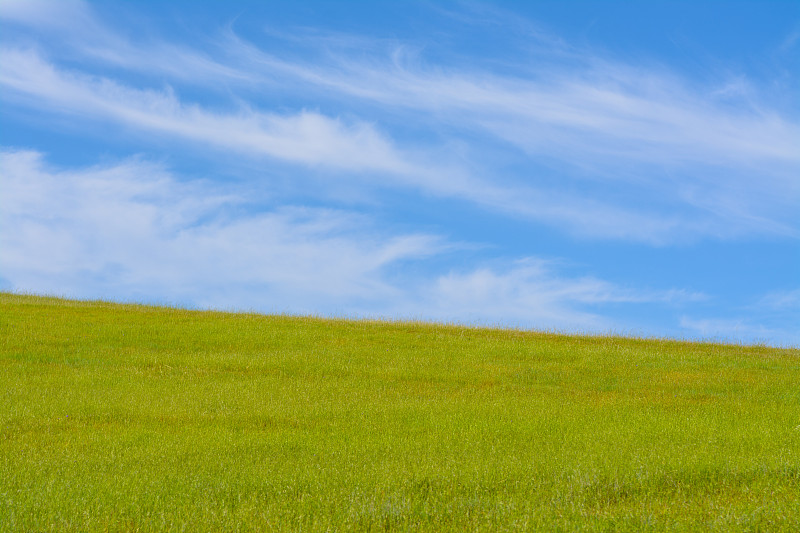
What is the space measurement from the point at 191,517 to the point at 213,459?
3.12m

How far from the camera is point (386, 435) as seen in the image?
535 inches

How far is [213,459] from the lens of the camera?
1175 cm

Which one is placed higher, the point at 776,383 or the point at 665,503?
the point at 776,383

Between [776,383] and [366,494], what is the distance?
17.4 m

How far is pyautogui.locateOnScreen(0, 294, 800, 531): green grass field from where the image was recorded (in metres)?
8.84

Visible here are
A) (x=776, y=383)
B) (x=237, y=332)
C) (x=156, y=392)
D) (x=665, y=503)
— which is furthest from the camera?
(x=237, y=332)

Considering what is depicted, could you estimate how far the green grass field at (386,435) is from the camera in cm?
884

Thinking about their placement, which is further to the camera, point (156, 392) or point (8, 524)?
point (156, 392)

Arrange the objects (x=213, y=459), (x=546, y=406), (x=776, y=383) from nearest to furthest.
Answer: (x=213, y=459), (x=546, y=406), (x=776, y=383)

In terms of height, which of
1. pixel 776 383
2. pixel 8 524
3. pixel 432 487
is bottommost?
pixel 8 524

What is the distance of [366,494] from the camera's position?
31.5 ft

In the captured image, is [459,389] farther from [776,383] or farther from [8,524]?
[8,524]

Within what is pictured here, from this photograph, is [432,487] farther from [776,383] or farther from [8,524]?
[776,383]

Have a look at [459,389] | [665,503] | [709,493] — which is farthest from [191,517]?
[459,389]
